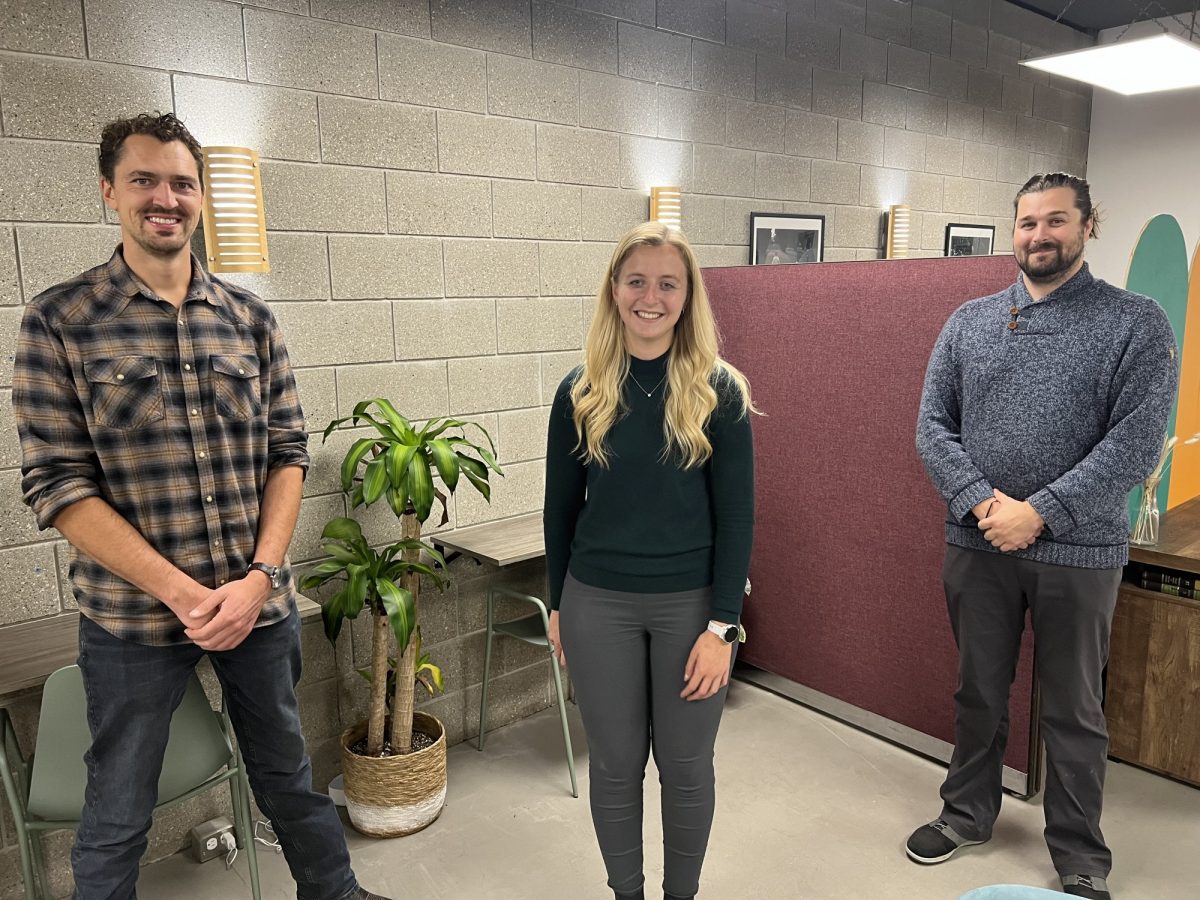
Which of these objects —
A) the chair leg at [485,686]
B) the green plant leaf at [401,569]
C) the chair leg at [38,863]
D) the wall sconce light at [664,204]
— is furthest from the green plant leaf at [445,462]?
the wall sconce light at [664,204]

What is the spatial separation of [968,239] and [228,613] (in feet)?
15.8

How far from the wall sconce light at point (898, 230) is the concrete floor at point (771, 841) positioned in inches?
105

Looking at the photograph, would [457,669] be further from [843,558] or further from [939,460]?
[939,460]

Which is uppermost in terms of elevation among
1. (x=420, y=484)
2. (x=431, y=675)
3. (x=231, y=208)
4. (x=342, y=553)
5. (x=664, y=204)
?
(x=664, y=204)

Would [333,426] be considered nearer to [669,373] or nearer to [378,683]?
[378,683]

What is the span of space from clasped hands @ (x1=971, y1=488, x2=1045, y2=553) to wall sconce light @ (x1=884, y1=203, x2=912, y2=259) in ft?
9.10

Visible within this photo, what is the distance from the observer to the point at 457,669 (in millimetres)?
3033

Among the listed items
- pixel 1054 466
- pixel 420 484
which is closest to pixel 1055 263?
pixel 1054 466

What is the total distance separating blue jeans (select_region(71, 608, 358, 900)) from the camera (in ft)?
5.49

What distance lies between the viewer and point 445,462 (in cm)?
236

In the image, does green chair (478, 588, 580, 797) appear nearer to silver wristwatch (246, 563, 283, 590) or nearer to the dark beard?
silver wristwatch (246, 563, 283, 590)

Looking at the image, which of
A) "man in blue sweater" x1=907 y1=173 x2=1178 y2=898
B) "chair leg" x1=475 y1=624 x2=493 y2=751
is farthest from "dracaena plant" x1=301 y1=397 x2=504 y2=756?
"man in blue sweater" x1=907 y1=173 x2=1178 y2=898

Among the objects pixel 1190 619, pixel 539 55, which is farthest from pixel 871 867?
pixel 539 55

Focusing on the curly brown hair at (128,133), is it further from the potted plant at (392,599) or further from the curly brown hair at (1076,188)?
the curly brown hair at (1076,188)
